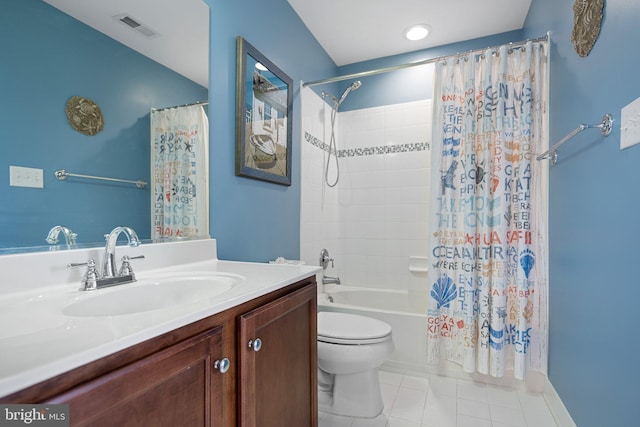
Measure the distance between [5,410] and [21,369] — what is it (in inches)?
1.8

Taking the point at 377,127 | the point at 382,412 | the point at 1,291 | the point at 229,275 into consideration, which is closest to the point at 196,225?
the point at 229,275

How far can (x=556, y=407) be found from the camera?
156cm

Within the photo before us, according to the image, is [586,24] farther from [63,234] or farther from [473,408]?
[63,234]

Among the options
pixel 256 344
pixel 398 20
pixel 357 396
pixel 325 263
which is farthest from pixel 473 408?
pixel 398 20

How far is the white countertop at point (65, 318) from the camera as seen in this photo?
433mm

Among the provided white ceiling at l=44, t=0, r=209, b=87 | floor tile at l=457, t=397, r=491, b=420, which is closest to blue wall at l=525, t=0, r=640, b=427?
floor tile at l=457, t=397, r=491, b=420

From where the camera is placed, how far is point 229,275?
1.08 meters

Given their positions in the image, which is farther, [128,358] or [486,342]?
[486,342]

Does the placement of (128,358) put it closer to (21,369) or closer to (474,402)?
(21,369)

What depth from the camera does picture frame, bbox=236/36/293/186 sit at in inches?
61.1

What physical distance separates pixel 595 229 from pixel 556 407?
1026 mm

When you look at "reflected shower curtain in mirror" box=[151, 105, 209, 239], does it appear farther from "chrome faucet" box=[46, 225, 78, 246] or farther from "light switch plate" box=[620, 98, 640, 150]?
"light switch plate" box=[620, 98, 640, 150]

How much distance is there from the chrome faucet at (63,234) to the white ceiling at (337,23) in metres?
0.63

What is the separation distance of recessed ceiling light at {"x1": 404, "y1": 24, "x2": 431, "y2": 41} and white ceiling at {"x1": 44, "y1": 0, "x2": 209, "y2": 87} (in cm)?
159
